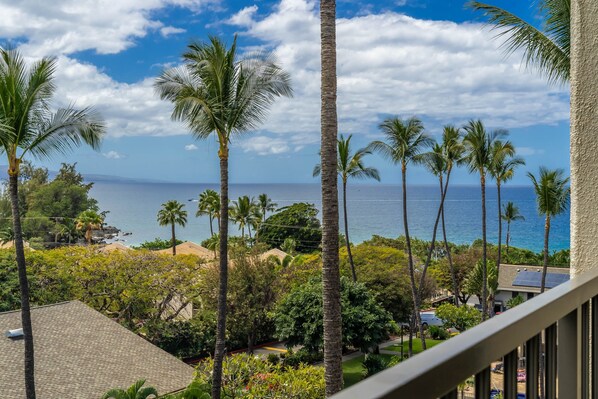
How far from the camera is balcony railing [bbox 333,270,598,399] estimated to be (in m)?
0.58

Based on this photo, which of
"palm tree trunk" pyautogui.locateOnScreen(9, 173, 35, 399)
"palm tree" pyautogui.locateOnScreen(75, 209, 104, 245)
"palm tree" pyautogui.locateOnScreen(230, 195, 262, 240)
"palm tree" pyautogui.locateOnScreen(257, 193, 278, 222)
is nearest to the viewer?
"palm tree trunk" pyautogui.locateOnScreen(9, 173, 35, 399)

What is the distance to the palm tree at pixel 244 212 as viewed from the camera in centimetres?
3566

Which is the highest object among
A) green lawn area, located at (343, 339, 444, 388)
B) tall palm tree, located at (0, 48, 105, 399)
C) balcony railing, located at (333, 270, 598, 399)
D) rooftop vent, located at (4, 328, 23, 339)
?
tall palm tree, located at (0, 48, 105, 399)

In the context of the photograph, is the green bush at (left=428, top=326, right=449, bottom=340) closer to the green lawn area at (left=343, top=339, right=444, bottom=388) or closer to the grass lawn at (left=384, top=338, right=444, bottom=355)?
the grass lawn at (left=384, top=338, right=444, bottom=355)

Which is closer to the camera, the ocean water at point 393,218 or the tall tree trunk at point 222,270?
the tall tree trunk at point 222,270

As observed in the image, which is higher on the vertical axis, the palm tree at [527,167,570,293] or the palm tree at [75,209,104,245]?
the palm tree at [527,167,570,293]

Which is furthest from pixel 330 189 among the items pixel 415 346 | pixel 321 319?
pixel 415 346

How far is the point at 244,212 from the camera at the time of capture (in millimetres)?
35875

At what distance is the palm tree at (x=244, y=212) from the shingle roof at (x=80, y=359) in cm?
1911

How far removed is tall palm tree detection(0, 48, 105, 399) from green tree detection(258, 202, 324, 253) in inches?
1227

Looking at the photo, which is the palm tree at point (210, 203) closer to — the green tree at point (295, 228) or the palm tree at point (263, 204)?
the palm tree at point (263, 204)

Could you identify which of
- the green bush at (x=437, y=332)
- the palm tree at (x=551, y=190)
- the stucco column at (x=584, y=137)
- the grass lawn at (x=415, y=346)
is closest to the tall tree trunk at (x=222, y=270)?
the stucco column at (x=584, y=137)

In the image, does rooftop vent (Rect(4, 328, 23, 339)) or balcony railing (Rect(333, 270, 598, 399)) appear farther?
rooftop vent (Rect(4, 328, 23, 339))

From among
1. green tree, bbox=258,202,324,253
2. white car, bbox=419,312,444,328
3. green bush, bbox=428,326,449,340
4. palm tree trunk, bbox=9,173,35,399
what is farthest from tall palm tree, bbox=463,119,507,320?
green tree, bbox=258,202,324,253
